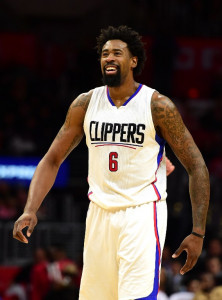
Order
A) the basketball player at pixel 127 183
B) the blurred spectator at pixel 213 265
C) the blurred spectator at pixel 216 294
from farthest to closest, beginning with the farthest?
the blurred spectator at pixel 213 265
the blurred spectator at pixel 216 294
the basketball player at pixel 127 183

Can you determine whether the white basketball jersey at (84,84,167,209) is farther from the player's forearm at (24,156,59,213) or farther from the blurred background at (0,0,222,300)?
the blurred background at (0,0,222,300)

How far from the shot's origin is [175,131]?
553 cm

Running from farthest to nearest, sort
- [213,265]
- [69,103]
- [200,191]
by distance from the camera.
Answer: [69,103], [213,265], [200,191]

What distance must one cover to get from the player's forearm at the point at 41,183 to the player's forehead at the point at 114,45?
3.15ft

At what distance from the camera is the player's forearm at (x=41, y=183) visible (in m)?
5.78

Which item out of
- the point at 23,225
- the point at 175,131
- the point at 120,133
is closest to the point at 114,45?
the point at 120,133

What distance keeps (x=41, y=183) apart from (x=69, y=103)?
10694mm

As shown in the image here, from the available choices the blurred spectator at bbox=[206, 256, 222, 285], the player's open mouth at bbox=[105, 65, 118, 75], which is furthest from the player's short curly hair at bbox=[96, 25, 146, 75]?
the blurred spectator at bbox=[206, 256, 222, 285]

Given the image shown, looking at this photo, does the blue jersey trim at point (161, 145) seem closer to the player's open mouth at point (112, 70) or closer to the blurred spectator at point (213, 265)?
the player's open mouth at point (112, 70)

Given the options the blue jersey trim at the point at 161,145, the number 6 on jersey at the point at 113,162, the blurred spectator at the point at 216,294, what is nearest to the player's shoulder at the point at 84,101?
the number 6 on jersey at the point at 113,162

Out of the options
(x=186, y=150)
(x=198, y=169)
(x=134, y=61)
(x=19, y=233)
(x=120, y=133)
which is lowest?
(x=19, y=233)

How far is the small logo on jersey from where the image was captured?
5527mm

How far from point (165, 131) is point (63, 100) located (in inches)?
451

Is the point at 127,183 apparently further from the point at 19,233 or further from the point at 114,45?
the point at 114,45
